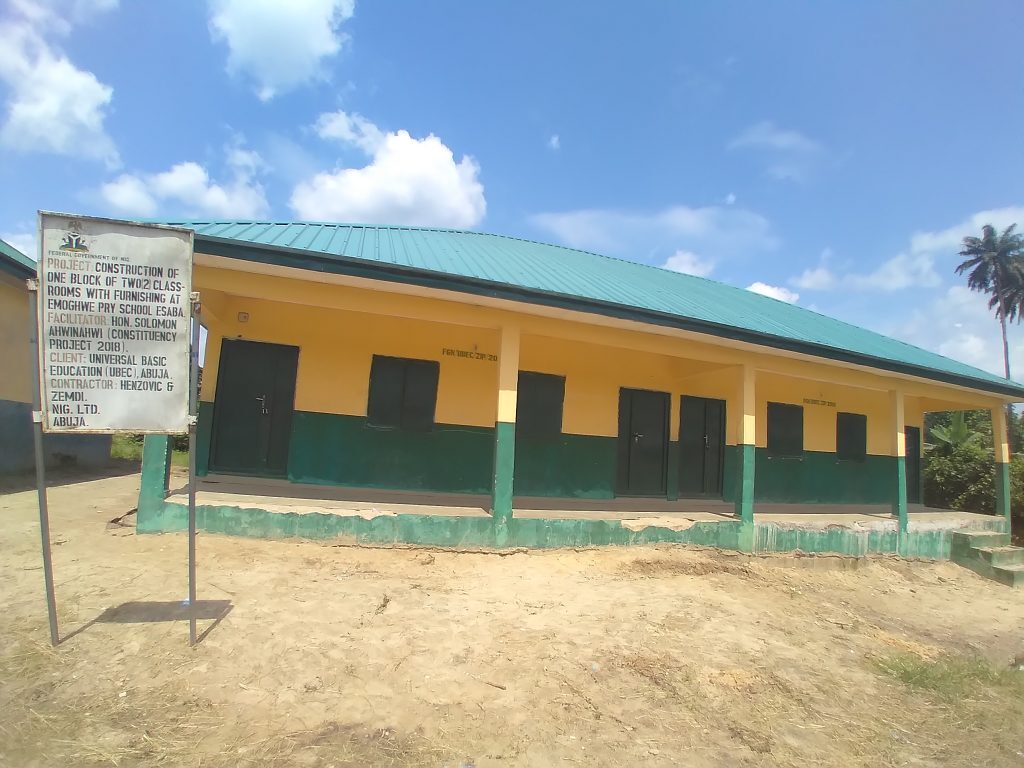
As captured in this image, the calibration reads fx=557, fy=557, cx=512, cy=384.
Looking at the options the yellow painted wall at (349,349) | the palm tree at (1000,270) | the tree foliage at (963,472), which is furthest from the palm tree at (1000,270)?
the yellow painted wall at (349,349)

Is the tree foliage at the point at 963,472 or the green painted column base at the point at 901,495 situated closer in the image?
the green painted column base at the point at 901,495

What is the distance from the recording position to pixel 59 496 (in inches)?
320

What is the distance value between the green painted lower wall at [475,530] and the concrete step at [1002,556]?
132 inches

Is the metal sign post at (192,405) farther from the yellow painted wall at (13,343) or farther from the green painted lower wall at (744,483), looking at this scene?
the yellow painted wall at (13,343)

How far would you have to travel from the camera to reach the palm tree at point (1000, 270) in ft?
142

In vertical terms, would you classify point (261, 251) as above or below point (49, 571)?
above

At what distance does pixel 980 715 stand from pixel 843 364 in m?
6.11

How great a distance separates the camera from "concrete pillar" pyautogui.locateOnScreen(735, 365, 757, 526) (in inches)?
320

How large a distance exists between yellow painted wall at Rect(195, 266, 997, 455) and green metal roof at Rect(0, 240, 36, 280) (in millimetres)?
3763

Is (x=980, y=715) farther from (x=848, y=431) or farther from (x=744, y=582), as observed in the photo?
(x=848, y=431)

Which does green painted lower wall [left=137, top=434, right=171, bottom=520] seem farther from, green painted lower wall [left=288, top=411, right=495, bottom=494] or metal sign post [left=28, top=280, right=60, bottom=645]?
metal sign post [left=28, top=280, right=60, bottom=645]

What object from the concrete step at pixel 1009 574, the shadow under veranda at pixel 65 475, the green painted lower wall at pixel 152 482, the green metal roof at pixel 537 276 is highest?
the green metal roof at pixel 537 276

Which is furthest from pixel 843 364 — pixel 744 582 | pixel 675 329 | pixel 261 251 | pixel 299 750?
pixel 299 750

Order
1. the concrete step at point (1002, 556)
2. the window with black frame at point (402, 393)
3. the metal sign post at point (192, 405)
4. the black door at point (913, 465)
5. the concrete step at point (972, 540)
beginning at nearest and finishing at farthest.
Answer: the metal sign post at point (192, 405) → the window with black frame at point (402, 393) → the concrete step at point (1002, 556) → the concrete step at point (972, 540) → the black door at point (913, 465)
